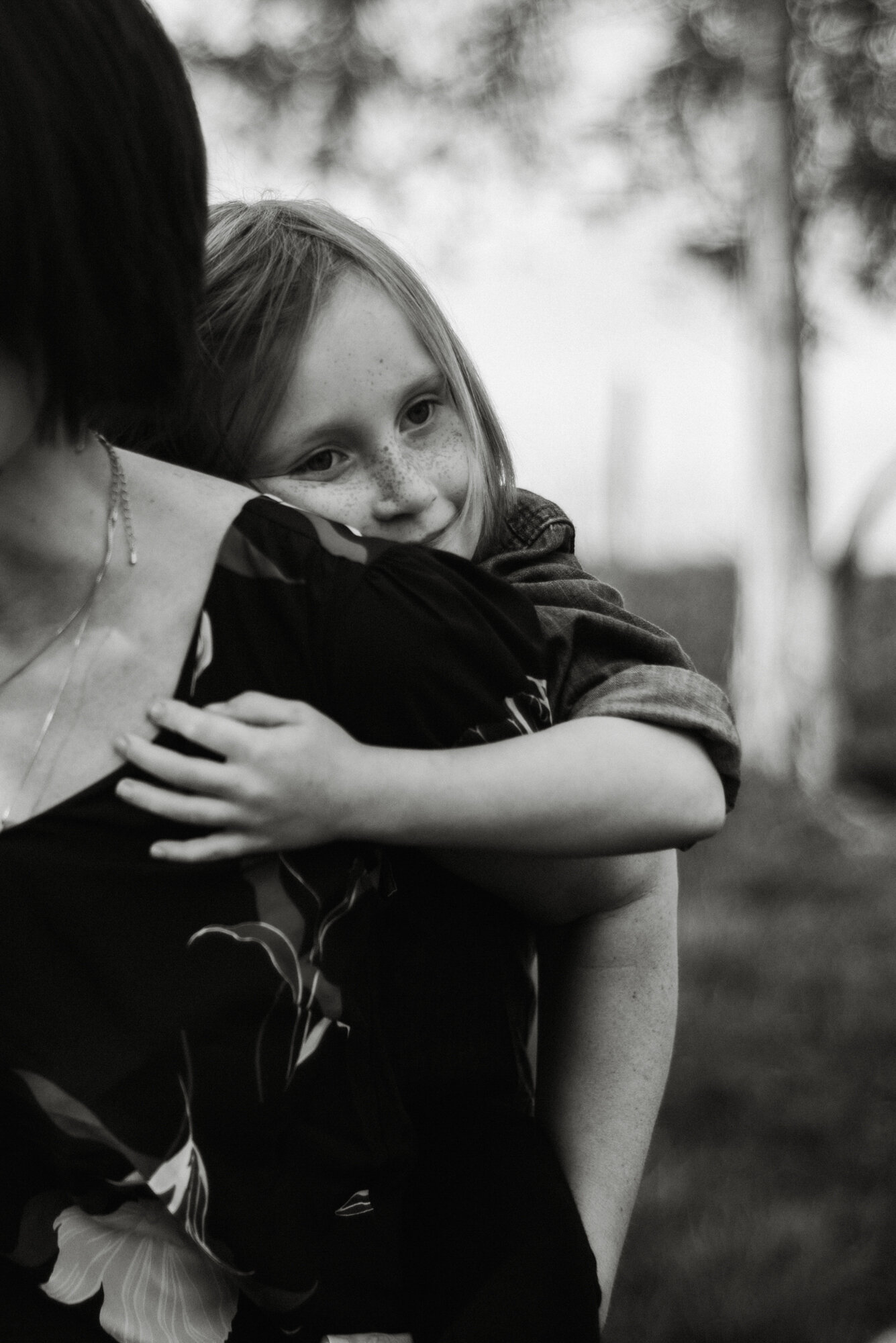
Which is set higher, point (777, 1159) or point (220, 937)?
point (220, 937)

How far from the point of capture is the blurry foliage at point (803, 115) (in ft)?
21.2

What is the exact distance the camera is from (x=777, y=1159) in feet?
12.5

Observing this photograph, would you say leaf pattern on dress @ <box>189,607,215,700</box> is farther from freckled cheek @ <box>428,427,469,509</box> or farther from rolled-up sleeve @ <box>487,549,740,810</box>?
freckled cheek @ <box>428,427,469,509</box>

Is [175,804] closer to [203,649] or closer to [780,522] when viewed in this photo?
[203,649]

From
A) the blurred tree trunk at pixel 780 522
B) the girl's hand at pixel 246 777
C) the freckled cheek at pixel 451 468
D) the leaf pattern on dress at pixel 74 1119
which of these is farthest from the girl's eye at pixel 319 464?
the blurred tree trunk at pixel 780 522

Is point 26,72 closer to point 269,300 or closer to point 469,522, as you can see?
point 269,300

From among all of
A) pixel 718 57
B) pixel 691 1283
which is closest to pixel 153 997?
pixel 691 1283

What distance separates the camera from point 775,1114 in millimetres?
3994

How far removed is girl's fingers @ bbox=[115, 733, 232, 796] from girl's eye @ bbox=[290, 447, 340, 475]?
54cm

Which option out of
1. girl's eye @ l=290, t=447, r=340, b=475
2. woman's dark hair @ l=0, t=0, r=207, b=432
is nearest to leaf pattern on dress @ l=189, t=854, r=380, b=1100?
woman's dark hair @ l=0, t=0, r=207, b=432

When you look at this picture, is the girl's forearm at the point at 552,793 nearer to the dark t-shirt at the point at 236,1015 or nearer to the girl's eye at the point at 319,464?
the dark t-shirt at the point at 236,1015

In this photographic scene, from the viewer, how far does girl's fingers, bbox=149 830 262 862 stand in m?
1.18

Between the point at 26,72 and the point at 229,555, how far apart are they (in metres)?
0.40

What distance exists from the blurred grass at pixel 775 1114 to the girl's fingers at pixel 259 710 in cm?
232
